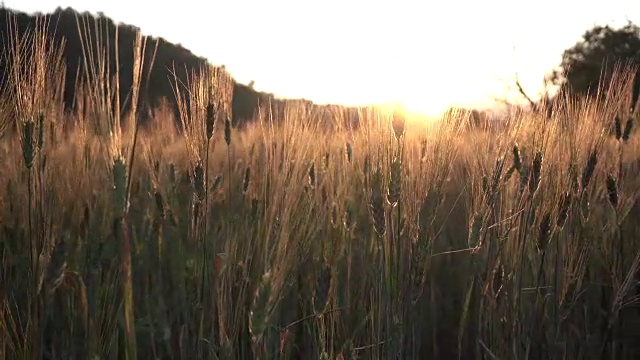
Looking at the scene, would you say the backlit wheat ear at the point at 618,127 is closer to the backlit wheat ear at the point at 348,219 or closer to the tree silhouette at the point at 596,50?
the backlit wheat ear at the point at 348,219

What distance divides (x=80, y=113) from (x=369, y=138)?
73 centimetres

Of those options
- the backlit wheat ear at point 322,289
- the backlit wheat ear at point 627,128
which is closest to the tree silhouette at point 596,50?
the backlit wheat ear at point 627,128

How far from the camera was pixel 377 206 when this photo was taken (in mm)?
1266

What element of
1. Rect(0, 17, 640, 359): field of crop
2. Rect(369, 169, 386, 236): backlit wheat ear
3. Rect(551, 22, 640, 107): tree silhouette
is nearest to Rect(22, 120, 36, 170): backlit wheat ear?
Rect(0, 17, 640, 359): field of crop

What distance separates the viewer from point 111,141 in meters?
1.01

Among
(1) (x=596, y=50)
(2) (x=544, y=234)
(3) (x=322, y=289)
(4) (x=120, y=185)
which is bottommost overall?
(3) (x=322, y=289)

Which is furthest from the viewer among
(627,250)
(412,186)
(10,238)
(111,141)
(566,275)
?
(627,250)

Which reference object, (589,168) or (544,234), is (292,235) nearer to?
(544,234)

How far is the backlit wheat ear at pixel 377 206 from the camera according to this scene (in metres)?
1.25

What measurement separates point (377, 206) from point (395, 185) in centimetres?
6

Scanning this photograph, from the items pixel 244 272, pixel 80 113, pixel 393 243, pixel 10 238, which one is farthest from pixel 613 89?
pixel 10 238

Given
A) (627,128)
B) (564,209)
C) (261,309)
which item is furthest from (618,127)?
(261,309)

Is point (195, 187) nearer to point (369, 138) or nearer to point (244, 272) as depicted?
point (244, 272)

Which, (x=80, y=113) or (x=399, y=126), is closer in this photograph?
(x=399, y=126)
